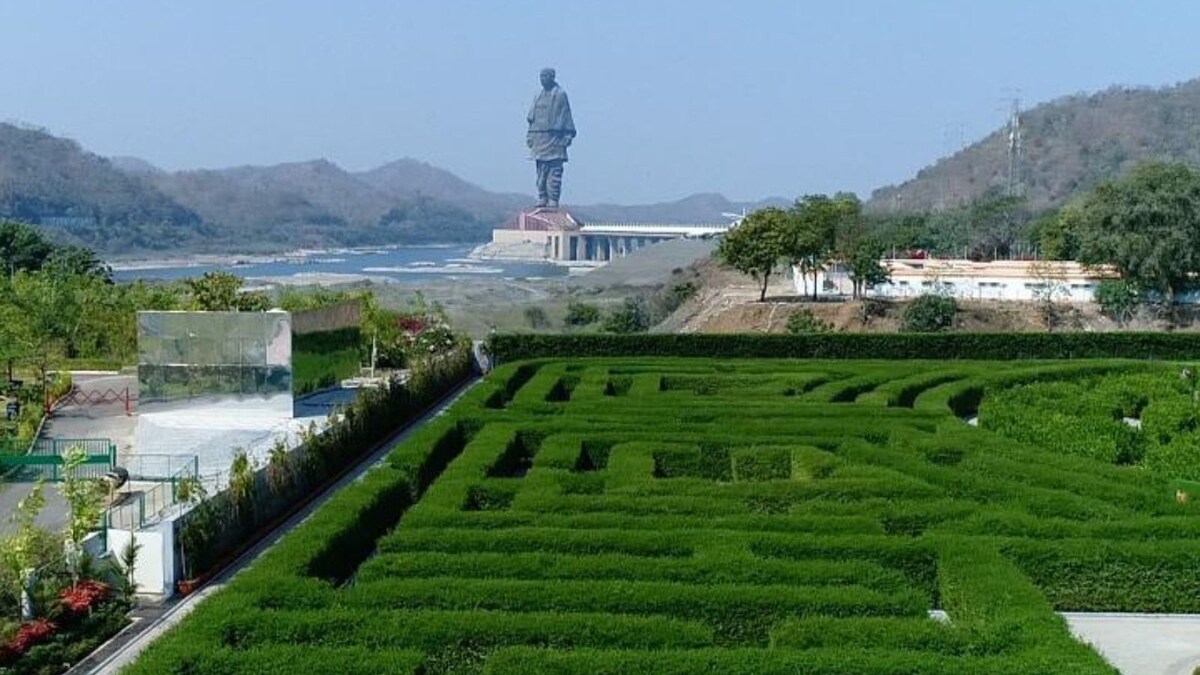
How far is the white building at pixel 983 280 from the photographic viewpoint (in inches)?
2291

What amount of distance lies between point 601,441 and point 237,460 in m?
7.65

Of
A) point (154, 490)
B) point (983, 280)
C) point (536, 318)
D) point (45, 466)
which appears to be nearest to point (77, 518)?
point (154, 490)

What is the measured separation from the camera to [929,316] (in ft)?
172

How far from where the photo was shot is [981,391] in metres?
32.6

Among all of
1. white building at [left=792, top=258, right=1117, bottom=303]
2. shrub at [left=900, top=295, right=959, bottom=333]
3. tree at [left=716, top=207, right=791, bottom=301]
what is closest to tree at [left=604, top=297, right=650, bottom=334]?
tree at [left=716, top=207, right=791, bottom=301]

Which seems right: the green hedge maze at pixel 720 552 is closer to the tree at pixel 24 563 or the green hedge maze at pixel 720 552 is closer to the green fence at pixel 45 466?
the tree at pixel 24 563

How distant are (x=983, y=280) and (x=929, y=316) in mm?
11447

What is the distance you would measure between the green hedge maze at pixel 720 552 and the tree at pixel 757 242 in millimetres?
29649

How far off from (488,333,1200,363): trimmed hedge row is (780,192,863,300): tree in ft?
50.5

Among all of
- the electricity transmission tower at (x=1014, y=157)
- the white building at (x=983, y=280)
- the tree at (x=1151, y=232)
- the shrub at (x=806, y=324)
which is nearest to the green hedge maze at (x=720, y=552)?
the shrub at (x=806, y=324)

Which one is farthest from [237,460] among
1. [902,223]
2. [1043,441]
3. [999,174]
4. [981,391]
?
[999,174]

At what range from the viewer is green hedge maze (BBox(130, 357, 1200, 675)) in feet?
41.6

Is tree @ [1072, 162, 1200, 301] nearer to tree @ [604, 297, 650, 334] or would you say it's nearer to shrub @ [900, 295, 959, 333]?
shrub @ [900, 295, 959, 333]

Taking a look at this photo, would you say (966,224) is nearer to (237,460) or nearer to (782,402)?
(782,402)
